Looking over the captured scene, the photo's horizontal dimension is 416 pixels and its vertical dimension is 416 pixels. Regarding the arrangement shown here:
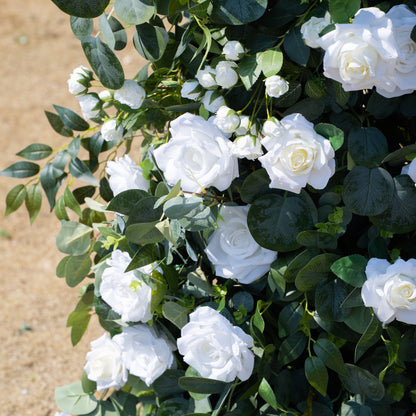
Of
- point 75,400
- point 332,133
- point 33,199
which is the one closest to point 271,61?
point 332,133

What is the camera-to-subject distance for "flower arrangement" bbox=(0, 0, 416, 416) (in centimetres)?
Result: 82

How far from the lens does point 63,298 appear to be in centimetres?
258

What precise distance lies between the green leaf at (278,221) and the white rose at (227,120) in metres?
0.14

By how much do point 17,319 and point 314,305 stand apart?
181cm

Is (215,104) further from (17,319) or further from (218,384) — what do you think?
(17,319)

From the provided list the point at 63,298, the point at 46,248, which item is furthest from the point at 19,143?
the point at 63,298

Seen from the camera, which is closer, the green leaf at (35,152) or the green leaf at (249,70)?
the green leaf at (249,70)

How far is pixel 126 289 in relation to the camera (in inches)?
41.6

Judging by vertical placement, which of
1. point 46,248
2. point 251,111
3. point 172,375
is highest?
point 251,111

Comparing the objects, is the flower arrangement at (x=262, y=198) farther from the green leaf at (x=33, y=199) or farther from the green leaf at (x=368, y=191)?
the green leaf at (x=33, y=199)

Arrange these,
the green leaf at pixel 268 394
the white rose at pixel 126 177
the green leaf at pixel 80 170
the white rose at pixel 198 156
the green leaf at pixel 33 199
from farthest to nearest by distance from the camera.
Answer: the green leaf at pixel 33 199, the green leaf at pixel 80 170, the white rose at pixel 126 177, the green leaf at pixel 268 394, the white rose at pixel 198 156

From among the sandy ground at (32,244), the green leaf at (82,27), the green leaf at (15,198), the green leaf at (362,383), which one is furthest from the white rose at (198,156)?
the sandy ground at (32,244)

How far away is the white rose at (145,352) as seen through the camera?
1.09 meters

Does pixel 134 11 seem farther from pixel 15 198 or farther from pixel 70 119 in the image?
pixel 15 198
